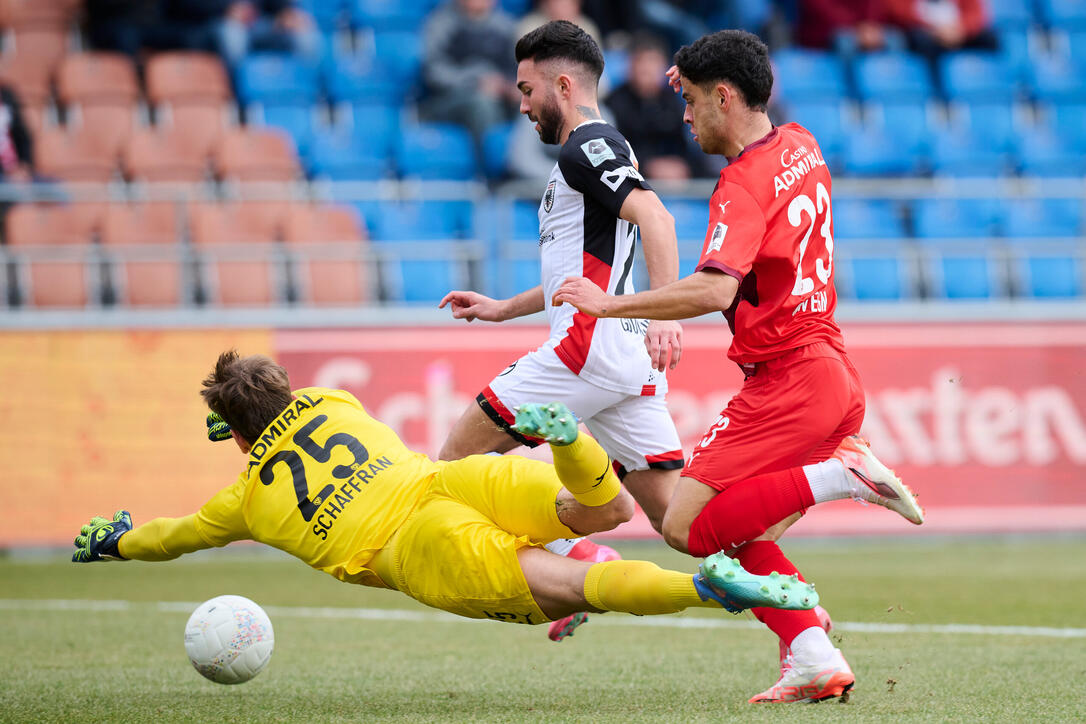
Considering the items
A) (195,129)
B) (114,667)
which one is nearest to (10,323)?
(195,129)

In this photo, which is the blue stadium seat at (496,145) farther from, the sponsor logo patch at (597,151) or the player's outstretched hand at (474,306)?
the sponsor logo patch at (597,151)

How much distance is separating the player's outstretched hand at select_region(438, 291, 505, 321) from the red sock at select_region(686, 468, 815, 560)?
1560 mm

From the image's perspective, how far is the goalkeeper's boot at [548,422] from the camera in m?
4.29

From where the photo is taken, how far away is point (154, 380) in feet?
36.2

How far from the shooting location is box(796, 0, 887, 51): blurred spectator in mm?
15570

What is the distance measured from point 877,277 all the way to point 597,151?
7.47 metres

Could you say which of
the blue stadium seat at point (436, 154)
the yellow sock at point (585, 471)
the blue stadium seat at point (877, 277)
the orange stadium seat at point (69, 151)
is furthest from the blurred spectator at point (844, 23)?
the yellow sock at point (585, 471)

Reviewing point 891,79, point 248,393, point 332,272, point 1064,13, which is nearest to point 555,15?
Result: point 332,272

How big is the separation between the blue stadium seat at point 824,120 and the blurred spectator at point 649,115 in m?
2.04

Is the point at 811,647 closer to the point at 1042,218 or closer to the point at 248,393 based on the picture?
the point at 248,393

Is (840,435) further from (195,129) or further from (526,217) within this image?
(195,129)

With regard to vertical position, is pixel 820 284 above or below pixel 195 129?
below

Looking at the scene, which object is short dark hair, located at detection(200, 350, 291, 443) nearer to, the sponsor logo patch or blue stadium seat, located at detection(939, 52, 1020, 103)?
the sponsor logo patch

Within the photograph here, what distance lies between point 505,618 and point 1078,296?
9.40m
